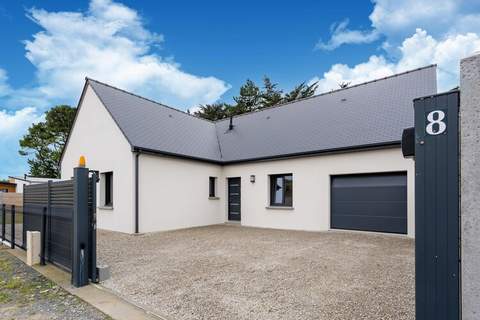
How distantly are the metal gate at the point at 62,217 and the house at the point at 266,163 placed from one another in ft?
12.2

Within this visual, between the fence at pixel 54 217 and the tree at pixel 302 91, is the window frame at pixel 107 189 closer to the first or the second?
the fence at pixel 54 217

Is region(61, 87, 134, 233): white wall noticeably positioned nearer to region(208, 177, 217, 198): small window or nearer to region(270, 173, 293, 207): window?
region(208, 177, 217, 198): small window

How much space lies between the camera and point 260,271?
16.9ft

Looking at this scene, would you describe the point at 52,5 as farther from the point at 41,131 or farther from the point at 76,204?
the point at 41,131

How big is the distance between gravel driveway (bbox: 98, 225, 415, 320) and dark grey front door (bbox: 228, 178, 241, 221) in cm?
467

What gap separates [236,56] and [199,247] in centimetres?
1305

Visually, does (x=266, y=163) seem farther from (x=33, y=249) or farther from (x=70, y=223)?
(x=33, y=249)

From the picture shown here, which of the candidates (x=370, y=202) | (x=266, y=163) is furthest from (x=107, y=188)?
(x=370, y=202)

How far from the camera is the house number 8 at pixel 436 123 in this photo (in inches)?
82.7

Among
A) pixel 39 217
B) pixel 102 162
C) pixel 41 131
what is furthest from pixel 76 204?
pixel 41 131

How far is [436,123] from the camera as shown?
213 centimetres

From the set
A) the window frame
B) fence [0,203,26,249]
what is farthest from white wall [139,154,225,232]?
fence [0,203,26,249]

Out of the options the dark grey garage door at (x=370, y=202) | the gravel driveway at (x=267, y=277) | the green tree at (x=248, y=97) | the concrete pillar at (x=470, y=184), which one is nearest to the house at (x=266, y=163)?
the dark grey garage door at (x=370, y=202)

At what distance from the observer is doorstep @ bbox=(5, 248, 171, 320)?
3365 mm
